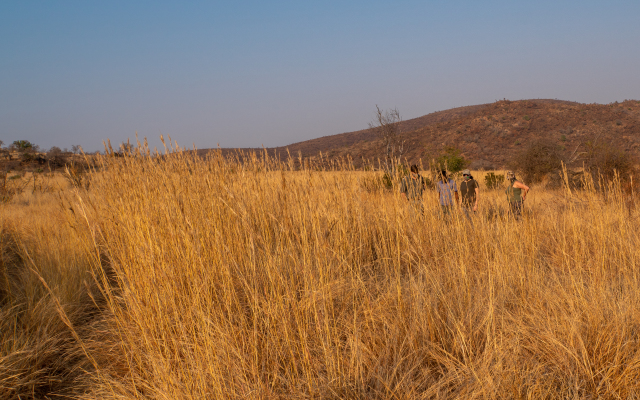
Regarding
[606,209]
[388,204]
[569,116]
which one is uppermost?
[569,116]

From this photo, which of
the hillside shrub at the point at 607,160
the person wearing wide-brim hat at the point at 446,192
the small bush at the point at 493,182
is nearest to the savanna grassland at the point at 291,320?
the person wearing wide-brim hat at the point at 446,192

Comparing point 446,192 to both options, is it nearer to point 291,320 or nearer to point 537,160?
point 291,320

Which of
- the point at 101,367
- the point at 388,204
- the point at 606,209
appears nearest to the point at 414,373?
the point at 101,367

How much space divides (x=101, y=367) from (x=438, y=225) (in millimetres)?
3067

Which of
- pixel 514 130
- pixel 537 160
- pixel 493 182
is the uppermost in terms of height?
pixel 514 130

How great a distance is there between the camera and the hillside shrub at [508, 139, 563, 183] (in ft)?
44.9

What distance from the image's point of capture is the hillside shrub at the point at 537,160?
44.9 ft

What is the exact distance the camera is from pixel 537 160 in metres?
14.1

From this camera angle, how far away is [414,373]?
171 cm

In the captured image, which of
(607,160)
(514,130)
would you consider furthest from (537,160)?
(514,130)

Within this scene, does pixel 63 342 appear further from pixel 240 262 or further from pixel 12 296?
pixel 240 262

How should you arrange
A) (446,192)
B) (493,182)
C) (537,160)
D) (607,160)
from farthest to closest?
(537,160), (493,182), (607,160), (446,192)

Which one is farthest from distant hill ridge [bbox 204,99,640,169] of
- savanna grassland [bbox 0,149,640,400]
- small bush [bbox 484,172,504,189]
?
savanna grassland [bbox 0,149,640,400]

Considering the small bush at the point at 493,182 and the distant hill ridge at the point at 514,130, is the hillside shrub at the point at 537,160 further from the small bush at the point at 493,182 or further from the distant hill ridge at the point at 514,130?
the distant hill ridge at the point at 514,130
